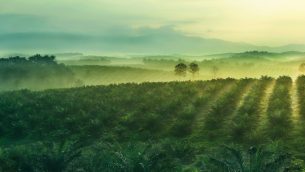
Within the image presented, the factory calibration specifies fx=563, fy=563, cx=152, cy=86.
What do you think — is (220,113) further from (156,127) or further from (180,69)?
(180,69)

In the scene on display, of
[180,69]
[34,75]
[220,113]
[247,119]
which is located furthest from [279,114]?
[180,69]

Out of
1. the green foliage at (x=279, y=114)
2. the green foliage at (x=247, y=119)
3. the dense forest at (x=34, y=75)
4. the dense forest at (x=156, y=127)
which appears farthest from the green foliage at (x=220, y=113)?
the dense forest at (x=34, y=75)

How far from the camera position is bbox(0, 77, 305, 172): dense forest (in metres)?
24.7

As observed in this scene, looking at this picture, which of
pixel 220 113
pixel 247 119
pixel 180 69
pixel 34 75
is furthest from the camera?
pixel 180 69

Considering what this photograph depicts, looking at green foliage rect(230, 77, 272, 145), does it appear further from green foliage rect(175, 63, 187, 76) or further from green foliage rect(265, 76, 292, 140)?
green foliage rect(175, 63, 187, 76)

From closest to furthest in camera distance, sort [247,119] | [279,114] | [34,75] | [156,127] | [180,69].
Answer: [279,114] < [247,119] < [156,127] < [34,75] < [180,69]

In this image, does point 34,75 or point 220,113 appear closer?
point 220,113

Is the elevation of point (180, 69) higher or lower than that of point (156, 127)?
higher

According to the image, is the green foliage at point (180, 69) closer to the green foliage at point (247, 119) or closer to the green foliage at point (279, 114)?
the green foliage at point (279, 114)

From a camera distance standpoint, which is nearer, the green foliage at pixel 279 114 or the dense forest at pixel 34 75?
the green foliage at pixel 279 114

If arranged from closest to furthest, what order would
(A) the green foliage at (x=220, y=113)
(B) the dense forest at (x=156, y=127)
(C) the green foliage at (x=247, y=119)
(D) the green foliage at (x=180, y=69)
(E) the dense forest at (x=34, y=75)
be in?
(B) the dense forest at (x=156, y=127) → (C) the green foliage at (x=247, y=119) → (A) the green foliage at (x=220, y=113) → (E) the dense forest at (x=34, y=75) → (D) the green foliage at (x=180, y=69)

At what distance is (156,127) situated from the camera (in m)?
37.8

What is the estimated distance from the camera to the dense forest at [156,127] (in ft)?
81.1

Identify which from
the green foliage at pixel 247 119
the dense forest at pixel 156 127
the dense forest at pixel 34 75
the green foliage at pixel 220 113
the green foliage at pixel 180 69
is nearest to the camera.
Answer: the dense forest at pixel 156 127
